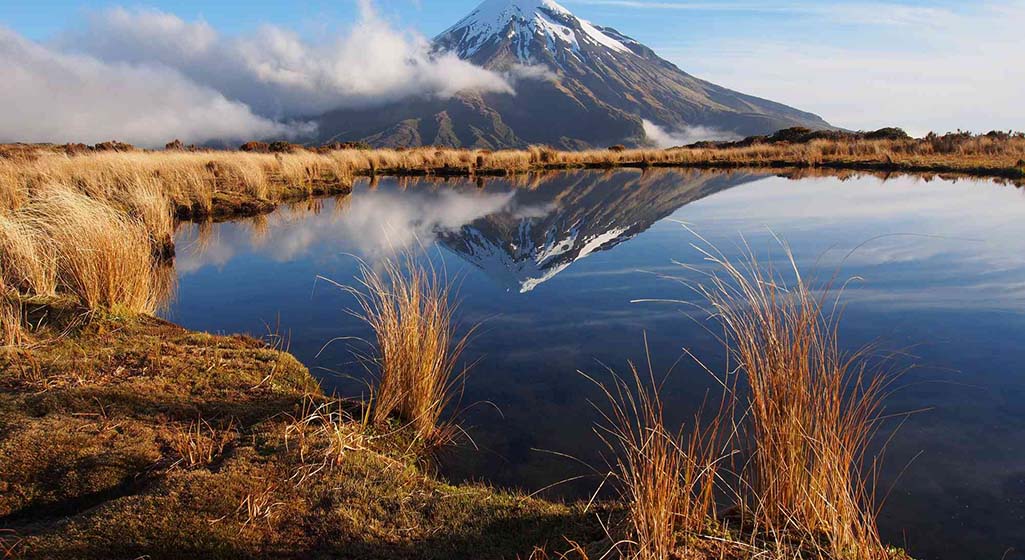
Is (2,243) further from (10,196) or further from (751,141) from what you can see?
(751,141)

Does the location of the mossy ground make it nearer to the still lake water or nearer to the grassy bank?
the still lake water

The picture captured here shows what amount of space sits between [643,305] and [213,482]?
466 centimetres

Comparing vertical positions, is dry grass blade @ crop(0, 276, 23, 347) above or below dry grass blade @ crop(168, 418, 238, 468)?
above

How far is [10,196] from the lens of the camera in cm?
907

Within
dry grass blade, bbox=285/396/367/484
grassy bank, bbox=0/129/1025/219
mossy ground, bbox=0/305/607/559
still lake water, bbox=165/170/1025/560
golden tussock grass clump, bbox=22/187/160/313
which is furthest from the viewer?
grassy bank, bbox=0/129/1025/219

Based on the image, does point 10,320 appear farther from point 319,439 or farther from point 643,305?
point 643,305

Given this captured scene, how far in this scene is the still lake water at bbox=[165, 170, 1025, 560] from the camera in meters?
3.29

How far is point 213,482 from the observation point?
257 cm

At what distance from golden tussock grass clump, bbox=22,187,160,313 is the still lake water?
0.78 metres

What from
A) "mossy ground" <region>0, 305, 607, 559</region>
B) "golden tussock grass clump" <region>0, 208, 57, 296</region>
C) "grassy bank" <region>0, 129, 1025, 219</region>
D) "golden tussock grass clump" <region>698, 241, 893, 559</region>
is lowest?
"mossy ground" <region>0, 305, 607, 559</region>

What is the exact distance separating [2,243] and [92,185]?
5766 millimetres

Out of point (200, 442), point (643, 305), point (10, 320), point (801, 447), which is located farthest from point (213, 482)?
point (643, 305)

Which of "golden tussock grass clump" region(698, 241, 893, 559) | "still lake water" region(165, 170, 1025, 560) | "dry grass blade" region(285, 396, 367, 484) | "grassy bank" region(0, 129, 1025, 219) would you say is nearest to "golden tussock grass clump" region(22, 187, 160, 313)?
"still lake water" region(165, 170, 1025, 560)

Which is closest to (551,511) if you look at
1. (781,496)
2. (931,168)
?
(781,496)
